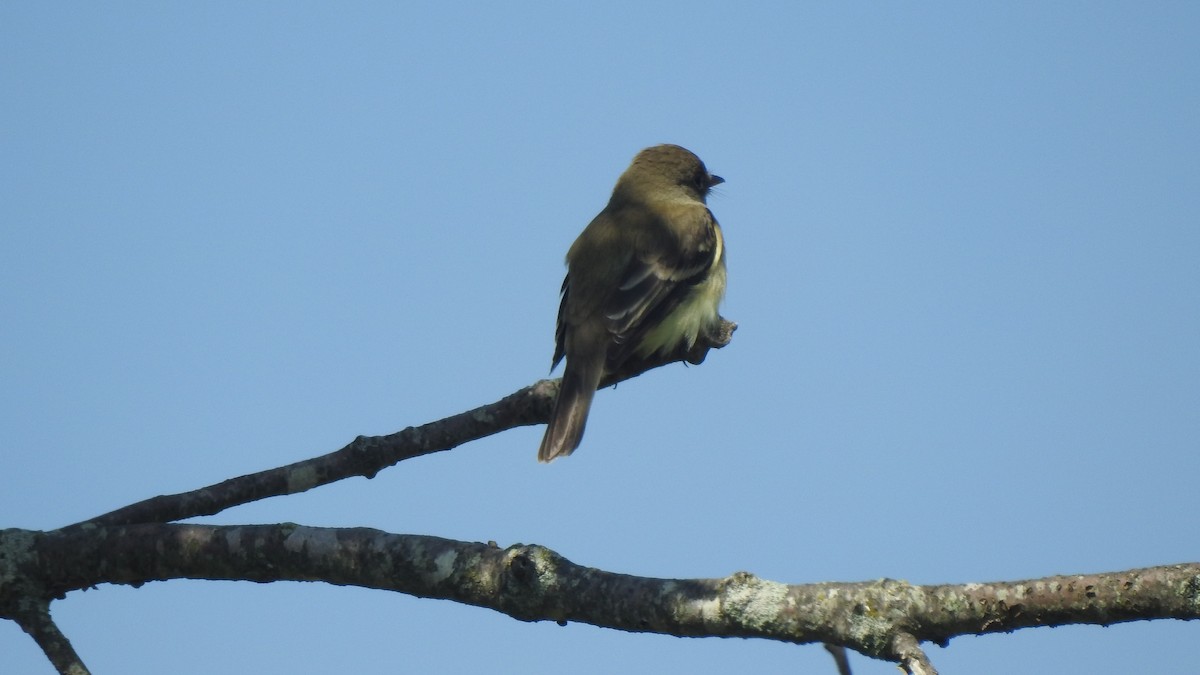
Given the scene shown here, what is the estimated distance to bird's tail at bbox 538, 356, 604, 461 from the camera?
6355mm

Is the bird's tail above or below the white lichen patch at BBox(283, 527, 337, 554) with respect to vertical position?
above

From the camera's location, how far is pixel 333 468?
15.7 feet

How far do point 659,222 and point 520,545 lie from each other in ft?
16.7

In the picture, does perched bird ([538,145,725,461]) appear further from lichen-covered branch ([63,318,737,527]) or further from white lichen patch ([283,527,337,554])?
white lichen patch ([283,527,337,554])

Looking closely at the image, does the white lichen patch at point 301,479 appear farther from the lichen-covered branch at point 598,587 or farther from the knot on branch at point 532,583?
the knot on branch at point 532,583

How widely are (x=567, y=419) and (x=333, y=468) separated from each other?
6.01 feet

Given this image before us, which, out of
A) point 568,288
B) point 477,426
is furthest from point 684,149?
point 477,426

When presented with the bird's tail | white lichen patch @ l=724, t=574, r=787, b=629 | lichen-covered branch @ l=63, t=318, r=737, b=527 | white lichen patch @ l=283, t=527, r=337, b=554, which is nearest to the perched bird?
the bird's tail

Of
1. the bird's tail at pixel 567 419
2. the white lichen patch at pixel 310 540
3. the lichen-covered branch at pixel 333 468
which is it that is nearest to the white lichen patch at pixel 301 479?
the lichen-covered branch at pixel 333 468

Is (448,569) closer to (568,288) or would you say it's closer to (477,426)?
(477,426)

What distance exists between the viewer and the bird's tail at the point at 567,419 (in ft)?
20.9

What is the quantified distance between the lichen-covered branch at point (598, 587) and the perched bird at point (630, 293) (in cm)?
239

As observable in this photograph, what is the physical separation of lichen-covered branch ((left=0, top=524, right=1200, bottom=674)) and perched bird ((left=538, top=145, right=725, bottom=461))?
239 cm

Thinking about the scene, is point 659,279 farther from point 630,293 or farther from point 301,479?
point 301,479
